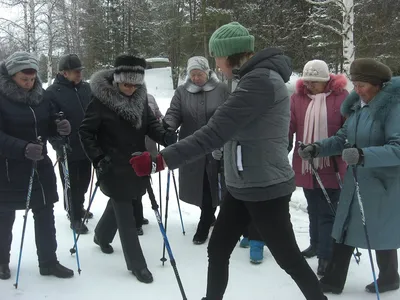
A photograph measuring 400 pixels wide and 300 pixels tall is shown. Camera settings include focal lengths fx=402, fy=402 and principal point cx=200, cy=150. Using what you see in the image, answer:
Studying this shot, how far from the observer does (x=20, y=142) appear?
3193 millimetres

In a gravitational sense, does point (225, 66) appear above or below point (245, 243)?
above

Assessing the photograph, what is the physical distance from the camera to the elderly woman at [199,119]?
4301 millimetres

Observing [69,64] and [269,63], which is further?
[69,64]

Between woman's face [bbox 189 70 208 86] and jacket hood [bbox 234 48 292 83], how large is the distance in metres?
1.91

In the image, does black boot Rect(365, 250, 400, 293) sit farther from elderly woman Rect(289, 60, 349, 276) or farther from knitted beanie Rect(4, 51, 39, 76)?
knitted beanie Rect(4, 51, 39, 76)

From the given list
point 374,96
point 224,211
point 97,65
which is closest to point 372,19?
point 374,96

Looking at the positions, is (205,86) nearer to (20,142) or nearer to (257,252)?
(257,252)

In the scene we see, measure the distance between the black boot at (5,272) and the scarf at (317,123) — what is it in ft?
9.26

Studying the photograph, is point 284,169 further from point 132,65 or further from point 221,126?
point 132,65

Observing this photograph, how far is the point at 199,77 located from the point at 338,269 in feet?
7.70

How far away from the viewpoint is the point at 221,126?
7.45 ft

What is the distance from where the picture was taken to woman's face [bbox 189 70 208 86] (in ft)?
14.1

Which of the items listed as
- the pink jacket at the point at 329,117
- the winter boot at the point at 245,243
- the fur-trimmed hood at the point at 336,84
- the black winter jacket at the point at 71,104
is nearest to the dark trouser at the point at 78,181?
the black winter jacket at the point at 71,104

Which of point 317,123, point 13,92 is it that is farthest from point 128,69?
point 317,123
